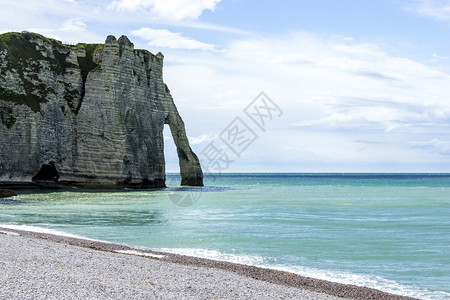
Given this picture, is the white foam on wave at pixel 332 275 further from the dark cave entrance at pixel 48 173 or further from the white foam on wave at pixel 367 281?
the dark cave entrance at pixel 48 173

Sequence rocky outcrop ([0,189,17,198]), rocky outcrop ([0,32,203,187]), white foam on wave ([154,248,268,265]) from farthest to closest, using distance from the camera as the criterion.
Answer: rocky outcrop ([0,32,203,187]) < rocky outcrop ([0,189,17,198]) < white foam on wave ([154,248,268,265])

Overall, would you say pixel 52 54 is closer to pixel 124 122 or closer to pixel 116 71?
pixel 116 71

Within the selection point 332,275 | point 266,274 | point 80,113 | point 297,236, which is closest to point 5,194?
point 80,113

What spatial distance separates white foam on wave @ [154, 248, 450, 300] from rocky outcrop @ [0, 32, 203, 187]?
117ft

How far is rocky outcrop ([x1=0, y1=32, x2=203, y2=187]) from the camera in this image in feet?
154

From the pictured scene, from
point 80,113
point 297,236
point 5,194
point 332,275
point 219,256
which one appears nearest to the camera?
point 332,275

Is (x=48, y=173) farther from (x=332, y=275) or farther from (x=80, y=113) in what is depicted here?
(x=332, y=275)

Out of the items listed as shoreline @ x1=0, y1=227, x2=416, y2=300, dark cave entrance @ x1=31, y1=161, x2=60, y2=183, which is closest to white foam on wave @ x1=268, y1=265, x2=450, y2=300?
shoreline @ x1=0, y1=227, x2=416, y2=300

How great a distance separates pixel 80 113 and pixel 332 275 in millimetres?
43888

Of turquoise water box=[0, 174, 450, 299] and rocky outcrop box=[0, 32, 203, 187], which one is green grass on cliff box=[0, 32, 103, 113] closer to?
rocky outcrop box=[0, 32, 203, 187]

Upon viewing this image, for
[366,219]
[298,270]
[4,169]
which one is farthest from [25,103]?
[298,270]

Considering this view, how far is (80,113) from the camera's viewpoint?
5166 centimetres

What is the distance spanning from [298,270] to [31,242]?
7.39 metres

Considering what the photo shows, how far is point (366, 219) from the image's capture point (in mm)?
25312
